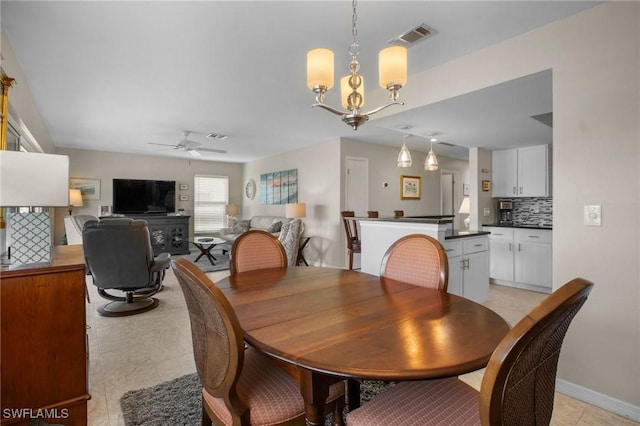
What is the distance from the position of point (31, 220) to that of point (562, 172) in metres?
3.05

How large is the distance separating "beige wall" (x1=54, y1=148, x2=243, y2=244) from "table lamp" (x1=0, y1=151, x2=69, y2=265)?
6.23 m

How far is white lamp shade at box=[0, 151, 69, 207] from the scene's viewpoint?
140 cm

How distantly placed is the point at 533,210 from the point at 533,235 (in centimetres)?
108

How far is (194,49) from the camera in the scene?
99.3 inches

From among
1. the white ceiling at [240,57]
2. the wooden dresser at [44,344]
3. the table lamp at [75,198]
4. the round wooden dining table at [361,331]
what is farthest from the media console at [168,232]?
the round wooden dining table at [361,331]

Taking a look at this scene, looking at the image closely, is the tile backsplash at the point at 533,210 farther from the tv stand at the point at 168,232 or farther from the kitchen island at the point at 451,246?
the tv stand at the point at 168,232

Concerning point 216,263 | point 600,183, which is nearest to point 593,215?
point 600,183

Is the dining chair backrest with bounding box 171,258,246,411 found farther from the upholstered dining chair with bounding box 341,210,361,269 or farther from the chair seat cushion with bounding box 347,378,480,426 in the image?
the upholstered dining chair with bounding box 341,210,361,269

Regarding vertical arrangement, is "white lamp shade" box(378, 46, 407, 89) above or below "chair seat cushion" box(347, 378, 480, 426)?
above

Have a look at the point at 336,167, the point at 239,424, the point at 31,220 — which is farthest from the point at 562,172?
the point at 336,167

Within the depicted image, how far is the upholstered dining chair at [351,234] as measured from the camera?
4.91 m

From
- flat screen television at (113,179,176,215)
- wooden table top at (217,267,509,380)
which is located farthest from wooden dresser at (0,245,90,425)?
flat screen television at (113,179,176,215)

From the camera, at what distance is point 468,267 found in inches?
130

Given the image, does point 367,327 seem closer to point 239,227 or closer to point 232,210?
point 239,227
